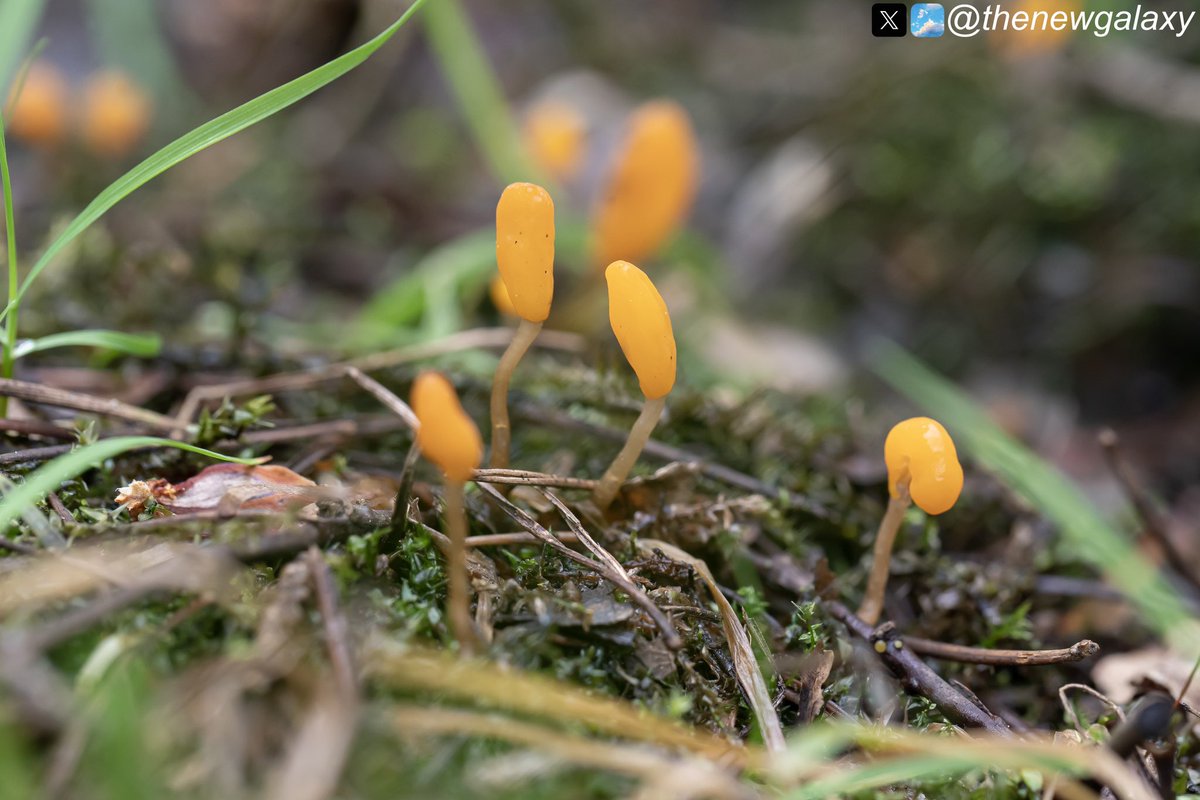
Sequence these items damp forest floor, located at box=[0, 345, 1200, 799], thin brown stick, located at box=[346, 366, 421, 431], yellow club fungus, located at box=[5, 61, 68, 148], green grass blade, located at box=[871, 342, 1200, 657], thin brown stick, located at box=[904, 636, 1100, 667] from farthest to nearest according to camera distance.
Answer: yellow club fungus, located at box=[5, 61, 68, 148] < green grass blade, located at box=[871, 342, 1200, 657] < thin brown stick, located at box=[346, 366, 421, 431] < thin brown stick, located at box=[904, 636, 1100, 667] < damp forest floor, located at box=[0, 345, 1200, 799]

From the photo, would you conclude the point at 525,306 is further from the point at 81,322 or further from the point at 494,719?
the point at 81,322

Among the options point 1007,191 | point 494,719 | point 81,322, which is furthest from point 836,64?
point 494,719

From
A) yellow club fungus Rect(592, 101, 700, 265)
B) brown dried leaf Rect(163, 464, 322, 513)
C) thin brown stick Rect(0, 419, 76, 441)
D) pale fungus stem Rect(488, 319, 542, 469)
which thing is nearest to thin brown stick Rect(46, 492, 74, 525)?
brown dried leaf Rect(163, 464, 322, 513)

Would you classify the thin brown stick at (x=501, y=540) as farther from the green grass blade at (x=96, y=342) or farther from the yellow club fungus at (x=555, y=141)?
the yellow club fungus at (x=555, y=141)

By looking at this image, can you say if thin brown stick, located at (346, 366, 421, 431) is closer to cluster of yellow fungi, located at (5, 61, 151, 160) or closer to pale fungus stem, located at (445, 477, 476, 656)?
pale fungus stem, located at (445, 477, 476, 656)

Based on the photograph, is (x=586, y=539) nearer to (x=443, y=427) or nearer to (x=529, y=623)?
(x=529, y=623)

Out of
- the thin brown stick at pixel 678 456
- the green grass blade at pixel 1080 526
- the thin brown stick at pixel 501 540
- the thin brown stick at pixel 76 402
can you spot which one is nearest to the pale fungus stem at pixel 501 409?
the thin brown stick at pixel 501 540

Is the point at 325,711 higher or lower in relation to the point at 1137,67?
lower

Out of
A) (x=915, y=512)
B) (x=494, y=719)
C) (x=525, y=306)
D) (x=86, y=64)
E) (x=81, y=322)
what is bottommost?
(x=915, y=512)
